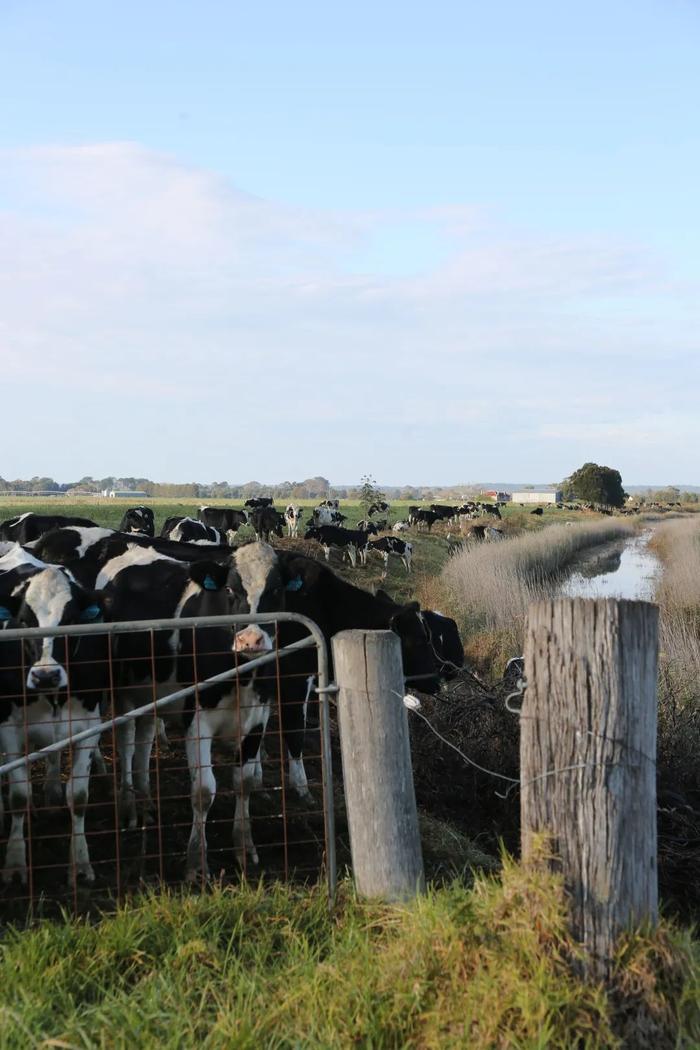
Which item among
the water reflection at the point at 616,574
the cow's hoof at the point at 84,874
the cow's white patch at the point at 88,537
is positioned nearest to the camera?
the cow's hoof at the point at 84,874

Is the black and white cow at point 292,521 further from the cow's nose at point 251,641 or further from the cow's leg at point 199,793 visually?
the cow's nose at point 251,641

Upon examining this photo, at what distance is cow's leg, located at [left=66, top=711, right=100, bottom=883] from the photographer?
6242 millimetres

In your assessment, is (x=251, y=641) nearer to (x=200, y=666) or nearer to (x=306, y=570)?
(x=200, y=666)

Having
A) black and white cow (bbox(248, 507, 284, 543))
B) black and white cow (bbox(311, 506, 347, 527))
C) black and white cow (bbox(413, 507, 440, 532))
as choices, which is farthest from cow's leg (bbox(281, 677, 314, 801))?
black and white cow (bbox(413, 507, 440, 532))

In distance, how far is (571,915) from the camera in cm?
386

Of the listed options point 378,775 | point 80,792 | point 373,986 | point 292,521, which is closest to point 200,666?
point 80,792

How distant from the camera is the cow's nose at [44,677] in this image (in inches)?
246

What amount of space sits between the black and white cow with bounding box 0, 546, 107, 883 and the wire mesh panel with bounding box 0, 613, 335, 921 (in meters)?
0.01

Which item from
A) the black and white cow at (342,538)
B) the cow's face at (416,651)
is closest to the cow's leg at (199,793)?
the cow's face at (416,651)

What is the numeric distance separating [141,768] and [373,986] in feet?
14.6

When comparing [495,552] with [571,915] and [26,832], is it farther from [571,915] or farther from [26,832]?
[571,915]

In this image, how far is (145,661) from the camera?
307 inches

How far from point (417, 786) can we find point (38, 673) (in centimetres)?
387

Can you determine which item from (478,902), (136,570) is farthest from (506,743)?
(478,902)
